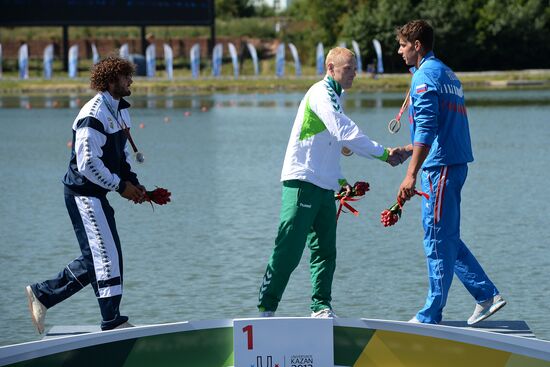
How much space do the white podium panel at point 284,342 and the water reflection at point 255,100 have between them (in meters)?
41.5

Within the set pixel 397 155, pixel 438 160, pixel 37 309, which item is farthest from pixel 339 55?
pixel 37 309

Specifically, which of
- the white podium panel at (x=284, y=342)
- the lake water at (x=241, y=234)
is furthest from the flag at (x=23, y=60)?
the white podium panel at (x=284, y=342)

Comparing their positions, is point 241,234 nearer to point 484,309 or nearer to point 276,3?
point 484,309

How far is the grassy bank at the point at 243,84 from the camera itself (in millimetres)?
67312

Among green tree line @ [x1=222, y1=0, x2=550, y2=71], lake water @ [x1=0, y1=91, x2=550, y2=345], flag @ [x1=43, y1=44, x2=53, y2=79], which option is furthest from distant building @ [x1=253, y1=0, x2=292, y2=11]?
lake water @ [x1=0, y1=91, x2=550, y2=345]

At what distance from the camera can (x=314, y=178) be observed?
851 cm

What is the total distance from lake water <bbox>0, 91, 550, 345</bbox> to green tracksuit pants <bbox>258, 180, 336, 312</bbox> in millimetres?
2046

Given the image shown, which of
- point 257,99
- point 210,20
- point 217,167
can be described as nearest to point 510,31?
point 210,20

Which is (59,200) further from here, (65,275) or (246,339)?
(246,339)

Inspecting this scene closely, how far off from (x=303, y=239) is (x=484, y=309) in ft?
4.60

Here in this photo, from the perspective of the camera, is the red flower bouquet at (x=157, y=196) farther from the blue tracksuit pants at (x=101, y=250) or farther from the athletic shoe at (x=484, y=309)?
the athletic shoe at (x=484, y=309)

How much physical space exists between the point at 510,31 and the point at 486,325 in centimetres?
7615

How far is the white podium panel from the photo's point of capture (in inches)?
274

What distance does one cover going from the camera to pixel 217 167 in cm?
2602
